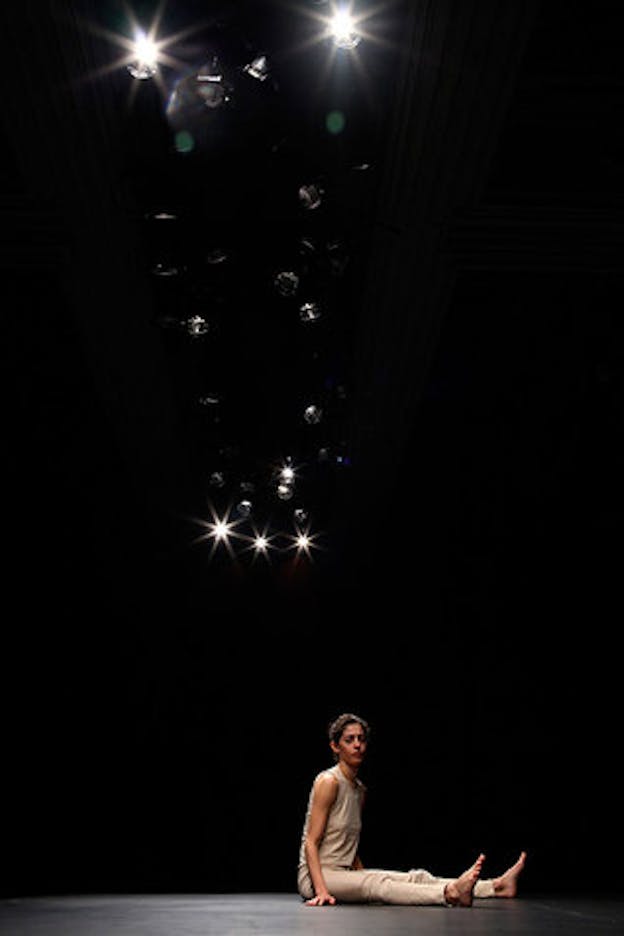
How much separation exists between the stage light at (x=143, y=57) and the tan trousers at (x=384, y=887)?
3445 mm

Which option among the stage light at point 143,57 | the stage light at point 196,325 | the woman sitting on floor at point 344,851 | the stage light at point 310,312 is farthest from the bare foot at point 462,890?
the stage light at point 143,57

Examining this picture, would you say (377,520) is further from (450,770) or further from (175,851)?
(175,851)

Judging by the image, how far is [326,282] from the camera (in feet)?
17.1

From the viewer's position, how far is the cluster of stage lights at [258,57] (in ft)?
12.5

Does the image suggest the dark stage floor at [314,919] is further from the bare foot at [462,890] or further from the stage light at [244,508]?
the stage light at [244,508]

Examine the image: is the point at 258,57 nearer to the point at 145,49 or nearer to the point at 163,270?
the point at 145,49

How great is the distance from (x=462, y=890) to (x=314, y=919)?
945mm

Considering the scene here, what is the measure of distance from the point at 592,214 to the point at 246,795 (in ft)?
18.3

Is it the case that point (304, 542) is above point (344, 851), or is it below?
above

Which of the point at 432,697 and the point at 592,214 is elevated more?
the point at 592,214

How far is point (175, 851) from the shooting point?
8.38 metres

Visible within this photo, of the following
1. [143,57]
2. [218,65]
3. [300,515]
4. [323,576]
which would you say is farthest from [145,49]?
[323,576]

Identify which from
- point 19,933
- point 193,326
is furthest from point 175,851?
point 19,933

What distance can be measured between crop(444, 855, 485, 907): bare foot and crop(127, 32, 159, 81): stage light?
3.34m
